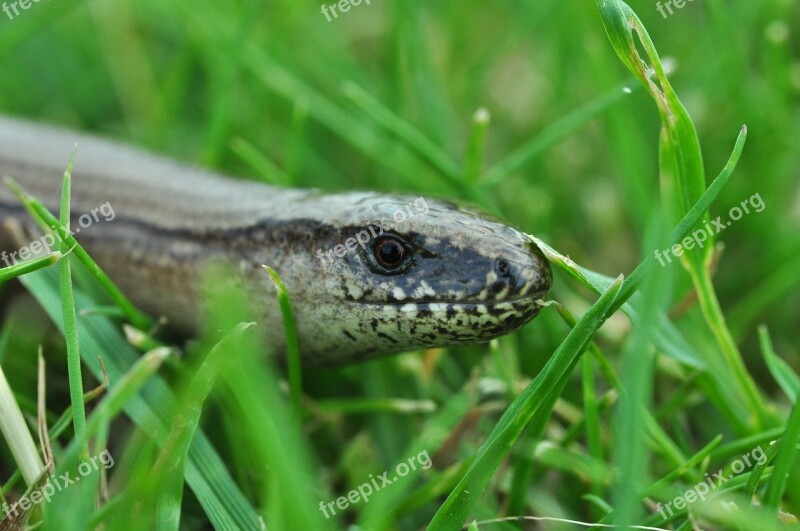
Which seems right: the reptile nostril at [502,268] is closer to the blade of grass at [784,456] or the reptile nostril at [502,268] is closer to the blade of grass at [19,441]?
the blade of grass at [784,456]

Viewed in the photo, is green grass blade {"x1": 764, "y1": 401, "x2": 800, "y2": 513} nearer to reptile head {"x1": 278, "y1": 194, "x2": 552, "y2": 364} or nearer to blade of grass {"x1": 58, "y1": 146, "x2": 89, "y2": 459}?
reptile head {"x1": 278, "y1": 194, "x2": 552, "y2": 364}

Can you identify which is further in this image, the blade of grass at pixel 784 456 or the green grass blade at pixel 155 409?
the green grass blade at pixel 155 409

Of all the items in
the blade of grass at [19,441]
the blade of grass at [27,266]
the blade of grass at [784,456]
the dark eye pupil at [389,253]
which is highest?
the blade of grass at [27,266]

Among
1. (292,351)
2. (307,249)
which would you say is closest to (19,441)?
Answer: (292,351)

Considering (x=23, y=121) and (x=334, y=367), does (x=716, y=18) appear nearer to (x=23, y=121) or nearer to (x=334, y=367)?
(x=334, y=367)

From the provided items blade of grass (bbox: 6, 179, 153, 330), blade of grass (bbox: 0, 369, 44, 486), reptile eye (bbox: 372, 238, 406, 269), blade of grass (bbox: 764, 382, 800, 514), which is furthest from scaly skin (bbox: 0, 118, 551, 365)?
blade of grass (bbox: 0, 369, 44, 486)

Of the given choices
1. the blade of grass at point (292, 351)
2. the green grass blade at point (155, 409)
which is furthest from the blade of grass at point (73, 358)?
the blade of grass at point (292, 351)

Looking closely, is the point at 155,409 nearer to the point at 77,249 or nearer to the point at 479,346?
the point at 77,249

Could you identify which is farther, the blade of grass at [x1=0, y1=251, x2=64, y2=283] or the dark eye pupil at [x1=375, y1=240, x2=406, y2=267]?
the dark eye pupil at [x1=375, y1=240, x2=406, y2=267]
